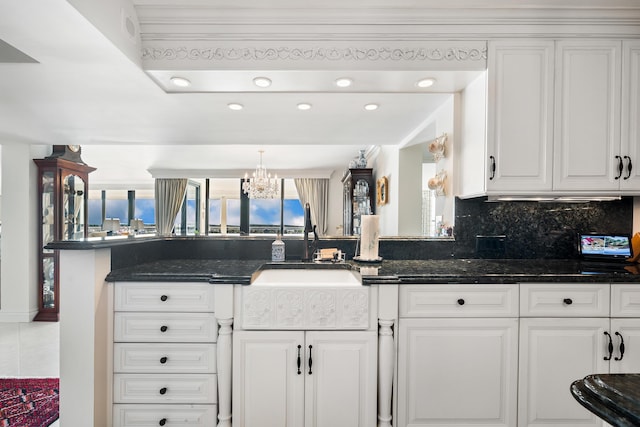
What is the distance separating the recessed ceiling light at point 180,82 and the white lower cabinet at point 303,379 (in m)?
1.54

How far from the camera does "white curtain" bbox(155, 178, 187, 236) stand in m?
7.51

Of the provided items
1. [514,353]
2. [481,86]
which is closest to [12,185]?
[481,86]

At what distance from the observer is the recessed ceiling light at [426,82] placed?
1835 mm

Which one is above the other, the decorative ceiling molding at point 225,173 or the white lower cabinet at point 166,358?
the decorative ceiling molding at point 225,173

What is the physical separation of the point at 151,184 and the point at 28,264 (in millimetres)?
4703

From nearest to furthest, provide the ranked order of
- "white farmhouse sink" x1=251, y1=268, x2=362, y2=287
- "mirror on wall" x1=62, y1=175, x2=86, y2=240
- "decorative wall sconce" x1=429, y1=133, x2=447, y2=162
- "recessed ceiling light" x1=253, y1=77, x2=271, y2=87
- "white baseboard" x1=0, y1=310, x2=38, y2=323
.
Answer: "recessed ceiling light" x1=253, y1=77, x2=271, y2=87
"white farmhouse sink" x1=251, y1=268, x2=362, y2=287
"decorative wall sconce" x1=429, y1=133, x2=447, y2=162
"white baseboard" x1=0, y1=310, x2=38, y2=323
"mirror on wall" x1=62, y1=175, x2=86, y2=240

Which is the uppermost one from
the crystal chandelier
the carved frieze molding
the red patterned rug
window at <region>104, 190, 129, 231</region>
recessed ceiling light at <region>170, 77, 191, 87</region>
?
Answer: the carved frieze molding

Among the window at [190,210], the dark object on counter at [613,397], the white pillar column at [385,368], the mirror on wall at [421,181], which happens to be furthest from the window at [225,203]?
the dark object on counter at [613,397]

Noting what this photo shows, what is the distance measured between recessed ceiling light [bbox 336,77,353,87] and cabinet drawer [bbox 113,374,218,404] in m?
1.82

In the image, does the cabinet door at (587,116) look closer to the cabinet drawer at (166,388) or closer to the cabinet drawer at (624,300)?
the cabinet drawer at (624,300)

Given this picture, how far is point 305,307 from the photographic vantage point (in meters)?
1.50

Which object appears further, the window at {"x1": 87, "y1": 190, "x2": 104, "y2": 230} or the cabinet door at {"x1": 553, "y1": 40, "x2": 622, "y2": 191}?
the window at {"x1": 87, "y1": 190, "x2": 104, "y2": 230}

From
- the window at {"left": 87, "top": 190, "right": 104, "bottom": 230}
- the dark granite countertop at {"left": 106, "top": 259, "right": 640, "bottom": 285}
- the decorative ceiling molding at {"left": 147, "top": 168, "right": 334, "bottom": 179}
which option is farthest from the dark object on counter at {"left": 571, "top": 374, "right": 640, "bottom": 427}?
the window at {"left": 87, "top": 190, "right": 104, "bottom": 230}

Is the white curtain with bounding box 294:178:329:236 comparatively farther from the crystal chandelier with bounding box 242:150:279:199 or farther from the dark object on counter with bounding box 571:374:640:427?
the dark object on counter with bounding box 571:374:640:427
